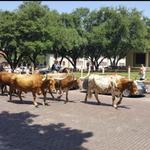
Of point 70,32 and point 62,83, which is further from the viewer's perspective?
point 70,32

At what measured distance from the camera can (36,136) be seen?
11477mm

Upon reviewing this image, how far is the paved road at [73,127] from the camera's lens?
10.6m

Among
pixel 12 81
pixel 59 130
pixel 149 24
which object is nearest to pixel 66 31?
pixel 149 24

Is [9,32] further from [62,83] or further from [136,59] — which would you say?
[62,83]

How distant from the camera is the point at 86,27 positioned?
67875mm

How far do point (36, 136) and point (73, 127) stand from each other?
167cm

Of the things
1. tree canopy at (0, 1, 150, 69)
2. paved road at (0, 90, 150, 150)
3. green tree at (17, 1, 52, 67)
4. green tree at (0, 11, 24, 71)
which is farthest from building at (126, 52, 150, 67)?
paved road at (0, 90, 150, 150)

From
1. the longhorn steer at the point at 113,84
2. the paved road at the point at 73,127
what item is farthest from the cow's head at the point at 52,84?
the longhorn steer at the point at 113,84

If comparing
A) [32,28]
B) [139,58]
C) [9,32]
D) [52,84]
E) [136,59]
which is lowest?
[52,84]

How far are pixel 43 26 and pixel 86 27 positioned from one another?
16.8 metres

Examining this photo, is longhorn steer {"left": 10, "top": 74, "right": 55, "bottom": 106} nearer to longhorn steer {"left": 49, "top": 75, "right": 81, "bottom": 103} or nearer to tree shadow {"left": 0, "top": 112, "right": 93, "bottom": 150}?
longhorn steer {"left": 49, "top": 75, "right": 81, "bottom": 103}

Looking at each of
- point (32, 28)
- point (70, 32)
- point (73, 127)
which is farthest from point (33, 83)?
point (70, 32)

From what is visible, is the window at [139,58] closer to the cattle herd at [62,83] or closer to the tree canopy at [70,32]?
the tree canopy at [70,32]

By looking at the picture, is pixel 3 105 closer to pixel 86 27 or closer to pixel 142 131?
pixel 142 131
